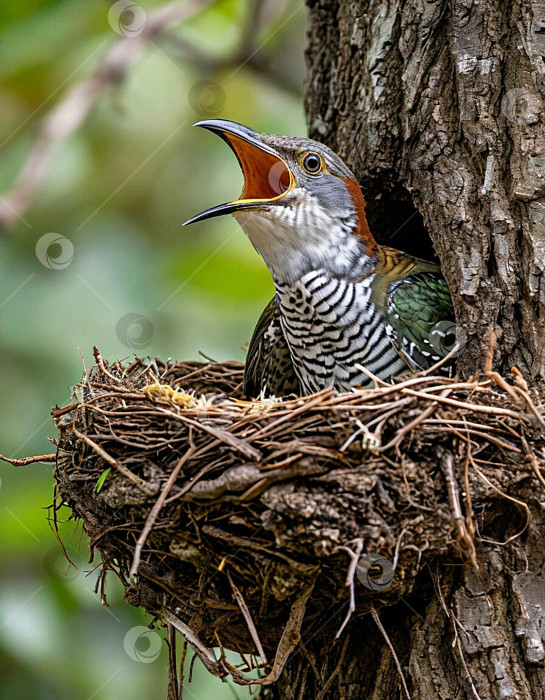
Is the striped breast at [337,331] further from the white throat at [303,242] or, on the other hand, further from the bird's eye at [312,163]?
the bird's eye at [312,163]

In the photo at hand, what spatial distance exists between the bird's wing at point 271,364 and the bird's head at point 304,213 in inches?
15.3

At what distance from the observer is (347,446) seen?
194 cm

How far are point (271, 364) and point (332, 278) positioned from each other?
56 cm

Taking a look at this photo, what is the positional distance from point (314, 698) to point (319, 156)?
76.2 inches

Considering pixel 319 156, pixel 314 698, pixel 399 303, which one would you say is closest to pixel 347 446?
pixel 399 303

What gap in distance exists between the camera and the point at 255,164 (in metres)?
3.10

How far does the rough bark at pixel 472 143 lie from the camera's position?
2469mm

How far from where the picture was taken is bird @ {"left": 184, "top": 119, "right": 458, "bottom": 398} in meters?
2.71

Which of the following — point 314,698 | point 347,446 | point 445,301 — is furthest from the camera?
point 445,301

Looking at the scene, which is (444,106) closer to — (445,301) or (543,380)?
(445,301)

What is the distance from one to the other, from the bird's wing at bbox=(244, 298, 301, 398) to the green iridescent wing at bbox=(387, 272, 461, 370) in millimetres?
606

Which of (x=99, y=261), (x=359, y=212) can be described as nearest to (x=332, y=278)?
(x=359, y=212)

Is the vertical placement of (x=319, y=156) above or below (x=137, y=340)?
above

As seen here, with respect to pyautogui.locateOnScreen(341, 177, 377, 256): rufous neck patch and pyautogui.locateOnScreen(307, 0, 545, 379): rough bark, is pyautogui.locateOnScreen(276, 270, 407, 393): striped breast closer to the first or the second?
pyautogui.locateOnScreen(341, 177, 377, 256): rufous neck patch
